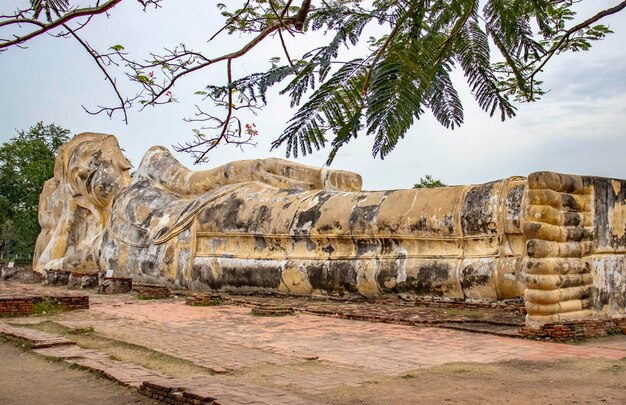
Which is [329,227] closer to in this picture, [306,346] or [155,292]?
[155,292]

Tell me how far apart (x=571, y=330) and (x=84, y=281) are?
8.17 metres

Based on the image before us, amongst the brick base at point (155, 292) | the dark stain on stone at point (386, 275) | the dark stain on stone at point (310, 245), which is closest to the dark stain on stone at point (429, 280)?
the dark stain on stone at point (386, 275)

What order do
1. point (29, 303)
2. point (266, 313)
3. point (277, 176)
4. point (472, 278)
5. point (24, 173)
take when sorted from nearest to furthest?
point (266, 313), point (472, 278), point (29, 303), point (277, 176), point (24, 173)

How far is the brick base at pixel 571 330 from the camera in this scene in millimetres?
6383

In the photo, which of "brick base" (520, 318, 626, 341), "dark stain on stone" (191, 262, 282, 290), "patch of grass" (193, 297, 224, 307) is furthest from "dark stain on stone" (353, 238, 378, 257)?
"brick base" (520, 318, 626, 341)

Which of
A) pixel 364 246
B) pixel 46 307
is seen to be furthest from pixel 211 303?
pixel 364 246

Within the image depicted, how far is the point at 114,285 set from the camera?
11164 mm

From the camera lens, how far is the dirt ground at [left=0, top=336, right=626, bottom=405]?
14.0 feet

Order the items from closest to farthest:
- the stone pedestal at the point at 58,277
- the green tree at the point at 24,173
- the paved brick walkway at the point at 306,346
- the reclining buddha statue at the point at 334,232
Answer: the paved brick walkway at the point at 306,346 → the reclining buddha statue at the point at 334,232 → the stone pedestal at the point at 58,277 → the green tree at the point at 24,173

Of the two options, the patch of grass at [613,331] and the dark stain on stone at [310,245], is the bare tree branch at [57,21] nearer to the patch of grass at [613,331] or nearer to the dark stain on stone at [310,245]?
the patch of grass at [613,331]

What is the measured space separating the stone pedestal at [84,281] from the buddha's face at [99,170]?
78.1 inches

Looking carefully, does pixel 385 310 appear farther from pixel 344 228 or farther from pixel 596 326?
pixel 596 326

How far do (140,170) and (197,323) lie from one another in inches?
258

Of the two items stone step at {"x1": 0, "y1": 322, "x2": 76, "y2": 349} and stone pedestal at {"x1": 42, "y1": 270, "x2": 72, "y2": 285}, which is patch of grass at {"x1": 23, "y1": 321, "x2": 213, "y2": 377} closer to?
stone step at {"x1": 0, "y1": 322, "x2": 76, "y2": 349}
